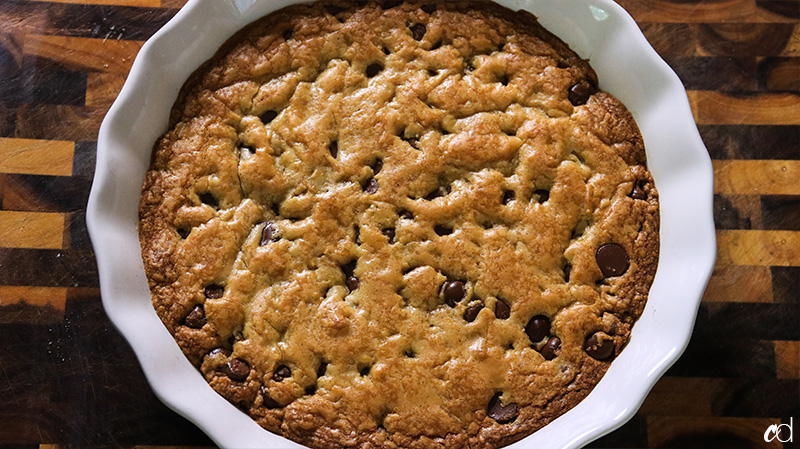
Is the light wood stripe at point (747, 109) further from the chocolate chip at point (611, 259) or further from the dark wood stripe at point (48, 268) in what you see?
the dark wood stripe at point (48, 268)

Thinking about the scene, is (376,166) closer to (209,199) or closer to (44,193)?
(209,199)


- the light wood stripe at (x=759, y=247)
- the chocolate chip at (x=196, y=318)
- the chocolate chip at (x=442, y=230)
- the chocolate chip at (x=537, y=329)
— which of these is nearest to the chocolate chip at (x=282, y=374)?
the chocolate chip at (x=196, y=318)

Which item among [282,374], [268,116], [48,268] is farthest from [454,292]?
[48,268]

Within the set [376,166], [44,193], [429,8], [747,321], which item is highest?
[429,8]

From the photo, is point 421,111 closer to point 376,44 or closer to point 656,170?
point 376,44

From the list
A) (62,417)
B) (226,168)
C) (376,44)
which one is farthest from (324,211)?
(62,417)

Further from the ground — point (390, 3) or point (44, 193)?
point (390, 3)

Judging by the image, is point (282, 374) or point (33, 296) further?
point (33, 296)
